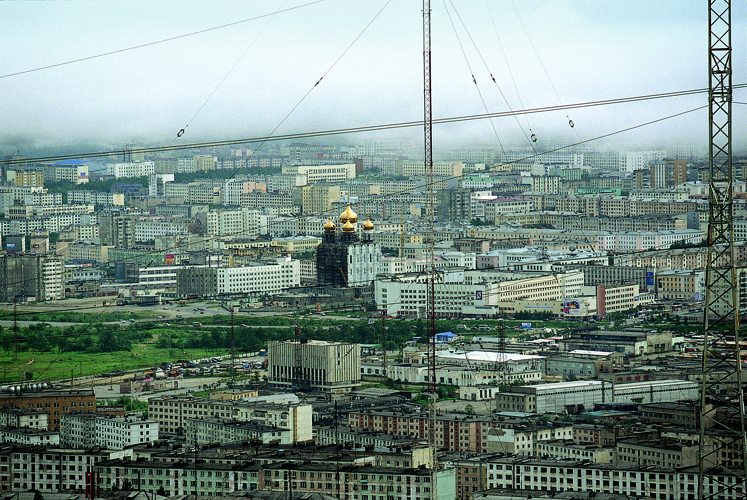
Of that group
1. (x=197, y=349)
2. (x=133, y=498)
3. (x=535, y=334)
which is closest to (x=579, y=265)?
(x=535, y=334)

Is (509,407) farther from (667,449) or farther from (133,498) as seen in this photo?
(133,498)

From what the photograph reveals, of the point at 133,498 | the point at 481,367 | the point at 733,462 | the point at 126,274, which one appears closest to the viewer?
the point at 133,498

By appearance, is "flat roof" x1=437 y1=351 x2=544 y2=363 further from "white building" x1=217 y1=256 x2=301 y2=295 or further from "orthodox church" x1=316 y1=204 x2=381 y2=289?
"white building" x1=217 y1=256 x2=301 y2=295

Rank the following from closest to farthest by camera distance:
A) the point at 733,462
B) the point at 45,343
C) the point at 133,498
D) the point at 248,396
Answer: the point at 133,498 → the point at 733,462 → the point at 248,396 → the point at 45,343

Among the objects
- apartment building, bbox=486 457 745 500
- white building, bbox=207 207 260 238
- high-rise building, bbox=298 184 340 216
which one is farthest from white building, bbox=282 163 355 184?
apartment building, bbox=486 457 745 500

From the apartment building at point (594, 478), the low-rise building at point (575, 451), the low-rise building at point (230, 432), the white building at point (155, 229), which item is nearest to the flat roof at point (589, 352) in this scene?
the low-rise building at point (575, 451)
